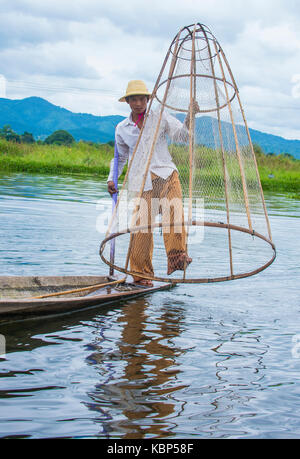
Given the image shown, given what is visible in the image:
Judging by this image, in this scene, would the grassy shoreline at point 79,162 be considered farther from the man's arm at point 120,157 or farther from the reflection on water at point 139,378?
the reflection on water at point 139,378

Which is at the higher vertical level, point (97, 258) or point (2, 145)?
point (2, 145)

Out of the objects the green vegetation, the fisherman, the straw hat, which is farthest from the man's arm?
the green vegetation

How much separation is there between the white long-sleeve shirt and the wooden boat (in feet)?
2.61

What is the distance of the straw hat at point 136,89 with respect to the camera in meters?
4.20

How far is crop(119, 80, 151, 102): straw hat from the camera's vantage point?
13.8 feet

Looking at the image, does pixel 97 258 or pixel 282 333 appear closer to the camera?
pixel 282 333

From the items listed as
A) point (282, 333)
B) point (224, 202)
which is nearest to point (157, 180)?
point (224, 202)

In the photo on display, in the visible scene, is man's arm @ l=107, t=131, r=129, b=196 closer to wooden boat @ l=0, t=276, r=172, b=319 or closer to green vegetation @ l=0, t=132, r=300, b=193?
wooden boat @ l=0, t=276, r=172, b=319

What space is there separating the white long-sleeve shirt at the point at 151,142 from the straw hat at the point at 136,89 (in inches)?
7.6

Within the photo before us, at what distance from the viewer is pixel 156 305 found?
419cm

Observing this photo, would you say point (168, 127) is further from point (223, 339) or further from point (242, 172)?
point (223, 339)

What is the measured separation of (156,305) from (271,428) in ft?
6.54

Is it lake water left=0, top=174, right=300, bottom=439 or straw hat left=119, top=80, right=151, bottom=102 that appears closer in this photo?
lake water left=0, top=174, right=300, bottom=439

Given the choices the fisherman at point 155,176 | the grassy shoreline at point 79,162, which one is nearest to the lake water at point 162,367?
the fisherman at point 155,176
